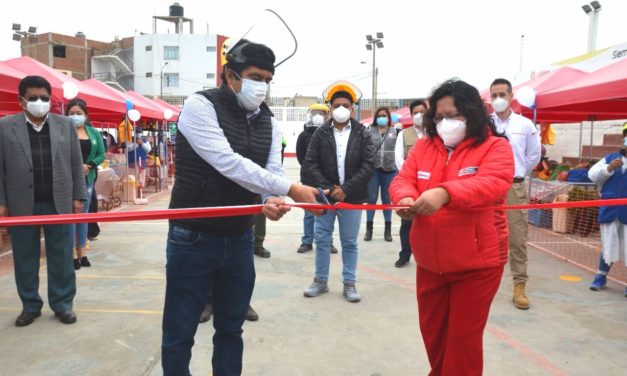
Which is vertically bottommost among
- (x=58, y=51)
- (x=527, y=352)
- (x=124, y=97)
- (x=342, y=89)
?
(x=527, y=352)

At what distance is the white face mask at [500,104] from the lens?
14.2 ft

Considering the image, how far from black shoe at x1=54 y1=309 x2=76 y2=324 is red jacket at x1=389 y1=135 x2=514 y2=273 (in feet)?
9.46

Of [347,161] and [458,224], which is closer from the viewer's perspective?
[458,224]

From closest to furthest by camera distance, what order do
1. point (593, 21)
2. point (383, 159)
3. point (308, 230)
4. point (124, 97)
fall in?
point (308, 230), point (383, 159), point (124, 97), point (593, 21)

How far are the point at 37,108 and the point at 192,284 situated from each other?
7.62ft

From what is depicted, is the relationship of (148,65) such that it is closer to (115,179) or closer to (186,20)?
(186,20)

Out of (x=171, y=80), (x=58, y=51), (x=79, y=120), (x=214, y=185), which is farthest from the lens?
(x=171, y=80)

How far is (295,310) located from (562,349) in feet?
6.85

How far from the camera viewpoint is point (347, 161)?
452cm

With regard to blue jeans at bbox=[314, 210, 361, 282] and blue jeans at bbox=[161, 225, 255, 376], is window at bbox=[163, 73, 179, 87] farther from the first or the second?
blue jeans at bbox=[161, 225, 255, 376]

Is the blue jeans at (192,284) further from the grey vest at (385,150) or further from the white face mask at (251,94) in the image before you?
the grey vest at (385,150)

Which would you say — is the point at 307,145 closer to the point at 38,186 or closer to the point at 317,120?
the point at 317,120

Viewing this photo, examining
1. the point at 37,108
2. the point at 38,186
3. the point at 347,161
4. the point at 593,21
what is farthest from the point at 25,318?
the point at 593,21

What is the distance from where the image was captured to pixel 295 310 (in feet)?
13.5
